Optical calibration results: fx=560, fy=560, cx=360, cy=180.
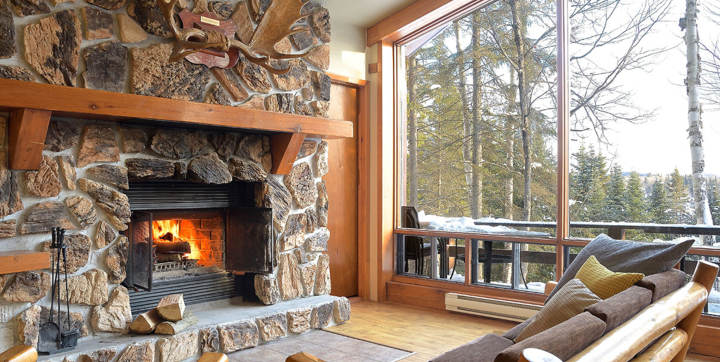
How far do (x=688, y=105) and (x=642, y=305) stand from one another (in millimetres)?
2259

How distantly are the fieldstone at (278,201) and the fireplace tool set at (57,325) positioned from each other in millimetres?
1492

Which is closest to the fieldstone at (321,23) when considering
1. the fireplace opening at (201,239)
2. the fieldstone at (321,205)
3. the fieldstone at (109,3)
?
the fieldstone at (321,205)

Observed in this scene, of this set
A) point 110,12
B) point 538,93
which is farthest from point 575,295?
point 110,12

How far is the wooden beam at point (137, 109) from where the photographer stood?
8.96ft

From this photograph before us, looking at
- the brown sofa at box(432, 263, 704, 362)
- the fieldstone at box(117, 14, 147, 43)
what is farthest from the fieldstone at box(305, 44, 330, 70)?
the brown sofa at box(432, 263, 704, 362)

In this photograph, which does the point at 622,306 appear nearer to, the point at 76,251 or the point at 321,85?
the point at 76,251

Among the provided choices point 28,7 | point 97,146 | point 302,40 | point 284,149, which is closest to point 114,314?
point 97,146

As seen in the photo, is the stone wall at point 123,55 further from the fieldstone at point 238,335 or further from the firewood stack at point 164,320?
the fieldstone at point 238,335

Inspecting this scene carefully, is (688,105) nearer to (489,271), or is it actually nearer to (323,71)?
(489,271)

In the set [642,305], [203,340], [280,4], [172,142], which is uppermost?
[280,4]

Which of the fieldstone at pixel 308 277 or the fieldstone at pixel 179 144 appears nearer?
→ the fieldstone at pixel 179 144

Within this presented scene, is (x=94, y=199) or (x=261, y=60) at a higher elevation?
(x=261, y=60)

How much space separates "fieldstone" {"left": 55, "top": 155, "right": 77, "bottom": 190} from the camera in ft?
10.2

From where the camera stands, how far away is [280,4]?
3729 mm
